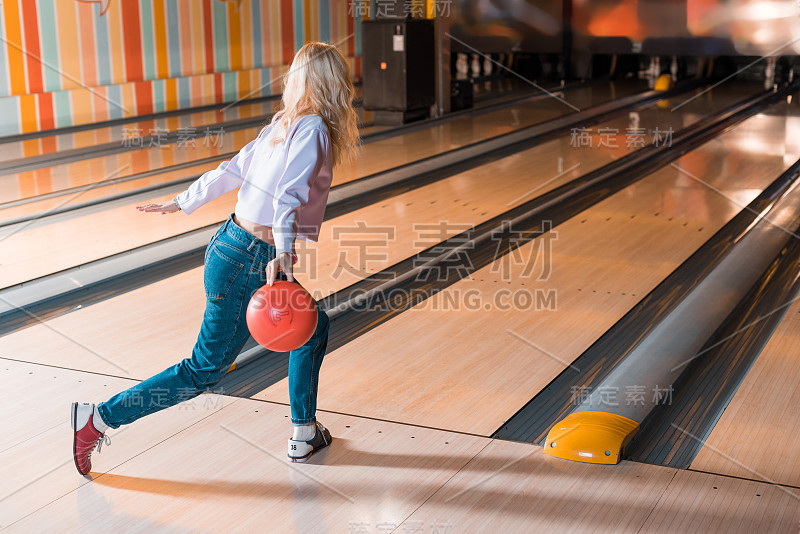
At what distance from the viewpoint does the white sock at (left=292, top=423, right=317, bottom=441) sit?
206 cm

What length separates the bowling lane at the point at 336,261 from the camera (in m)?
2.76

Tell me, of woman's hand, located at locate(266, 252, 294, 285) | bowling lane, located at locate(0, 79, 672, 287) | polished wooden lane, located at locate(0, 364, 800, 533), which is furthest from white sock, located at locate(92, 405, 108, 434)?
bowling lane, located at locate(0, 79, 672, 287)

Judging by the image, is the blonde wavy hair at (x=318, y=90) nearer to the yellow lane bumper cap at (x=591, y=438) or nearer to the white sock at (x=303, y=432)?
the white sock at (x=303, y=432)

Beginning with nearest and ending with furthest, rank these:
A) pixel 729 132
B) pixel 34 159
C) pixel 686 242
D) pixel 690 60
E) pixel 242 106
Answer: pixel 686 242 < pixel 34 159 < pixel 729 132 < pixel 242 106 < pixel 690 60

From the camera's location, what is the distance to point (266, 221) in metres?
1.87

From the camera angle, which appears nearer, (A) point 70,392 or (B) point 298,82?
(B) point 298,82

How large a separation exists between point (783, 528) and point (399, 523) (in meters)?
0.78

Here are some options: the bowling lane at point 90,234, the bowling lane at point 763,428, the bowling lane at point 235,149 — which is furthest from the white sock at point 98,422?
the bowling lane at point 235,149

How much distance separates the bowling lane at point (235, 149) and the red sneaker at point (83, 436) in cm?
293

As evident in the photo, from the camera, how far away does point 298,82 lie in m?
1.87

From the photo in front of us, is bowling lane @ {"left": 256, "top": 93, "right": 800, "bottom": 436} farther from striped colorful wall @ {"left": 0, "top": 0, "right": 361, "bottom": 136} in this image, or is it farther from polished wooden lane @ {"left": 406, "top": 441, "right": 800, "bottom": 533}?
striped colorful wall @ {"left": 0, "top": 0, "right": 361, "bottom": 136}

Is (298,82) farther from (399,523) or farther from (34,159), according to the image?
(34,159)

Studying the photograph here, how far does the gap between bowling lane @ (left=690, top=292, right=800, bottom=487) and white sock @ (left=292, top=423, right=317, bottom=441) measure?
91 centimetres

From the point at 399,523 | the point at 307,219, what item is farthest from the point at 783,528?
the point at 307,219
